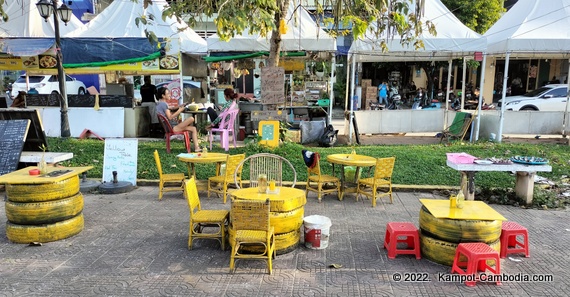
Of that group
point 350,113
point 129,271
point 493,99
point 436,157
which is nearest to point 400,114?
point 350,113

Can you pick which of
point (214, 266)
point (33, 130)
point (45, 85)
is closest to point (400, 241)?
point (214, 266)

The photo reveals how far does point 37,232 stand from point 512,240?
6.25 meters

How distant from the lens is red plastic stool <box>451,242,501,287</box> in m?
4.24

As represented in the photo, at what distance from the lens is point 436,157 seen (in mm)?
9688

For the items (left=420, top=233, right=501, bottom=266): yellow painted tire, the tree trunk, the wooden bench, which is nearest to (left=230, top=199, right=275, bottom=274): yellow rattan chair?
(left=420, top=233, right=501, bottom=266): yellow painted tire

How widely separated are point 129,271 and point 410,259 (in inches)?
132

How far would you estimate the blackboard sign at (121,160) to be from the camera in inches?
324

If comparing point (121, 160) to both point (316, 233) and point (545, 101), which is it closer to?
point (316, 233)

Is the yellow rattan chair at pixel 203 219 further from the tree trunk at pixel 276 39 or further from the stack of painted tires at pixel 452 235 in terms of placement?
the tree trunk at pixel 276 39

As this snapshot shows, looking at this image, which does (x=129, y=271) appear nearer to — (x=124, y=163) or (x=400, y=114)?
(x=124, y=163)

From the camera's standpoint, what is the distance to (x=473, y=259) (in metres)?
4.24

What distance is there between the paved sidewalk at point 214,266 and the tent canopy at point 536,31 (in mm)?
6199

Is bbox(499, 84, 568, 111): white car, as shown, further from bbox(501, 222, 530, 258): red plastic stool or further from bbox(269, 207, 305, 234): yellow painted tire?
bbox(269, 207, 305, 234): yellow painted tire

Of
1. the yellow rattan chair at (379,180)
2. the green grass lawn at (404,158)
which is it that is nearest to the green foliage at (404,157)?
the green grass lawn at (404,158)
